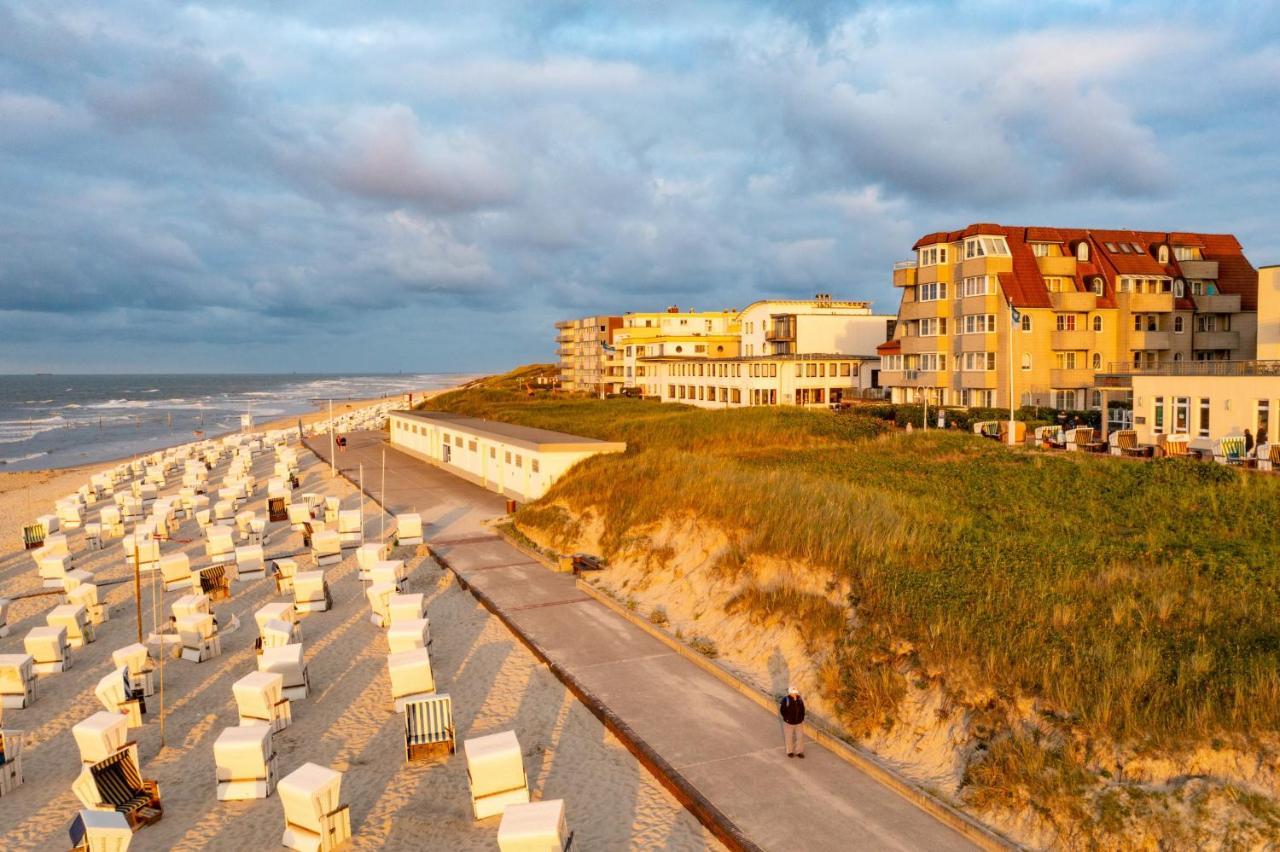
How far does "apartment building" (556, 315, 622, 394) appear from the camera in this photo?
96.2m

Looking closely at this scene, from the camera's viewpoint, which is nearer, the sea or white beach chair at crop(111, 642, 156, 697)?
white beach chair at crop(111, 642, 156, 697)

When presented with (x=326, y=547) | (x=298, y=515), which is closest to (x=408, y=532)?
(x=326, y=547)

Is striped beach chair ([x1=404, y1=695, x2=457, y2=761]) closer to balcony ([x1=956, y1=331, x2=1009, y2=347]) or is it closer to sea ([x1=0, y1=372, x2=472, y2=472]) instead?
balcony ([x1=956, y1=331, x2=1009, y2=347])

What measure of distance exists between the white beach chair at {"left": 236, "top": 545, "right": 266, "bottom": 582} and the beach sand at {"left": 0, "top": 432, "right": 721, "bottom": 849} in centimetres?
278

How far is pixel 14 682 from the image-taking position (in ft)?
49.8

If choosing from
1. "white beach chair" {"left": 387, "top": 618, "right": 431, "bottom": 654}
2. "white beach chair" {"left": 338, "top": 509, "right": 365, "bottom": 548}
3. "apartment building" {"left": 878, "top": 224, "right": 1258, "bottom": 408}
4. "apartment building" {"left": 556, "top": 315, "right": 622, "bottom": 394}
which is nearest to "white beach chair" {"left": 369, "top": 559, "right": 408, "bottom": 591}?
"white beach chair" {"left": 387, "top": 618, "right": 431, "bottom": 654}

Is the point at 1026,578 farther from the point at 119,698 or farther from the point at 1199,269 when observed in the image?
the point at 1199,269

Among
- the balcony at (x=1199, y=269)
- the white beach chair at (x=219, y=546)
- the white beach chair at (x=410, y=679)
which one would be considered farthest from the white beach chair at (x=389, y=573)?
the balcony at (x=1199, y=269)

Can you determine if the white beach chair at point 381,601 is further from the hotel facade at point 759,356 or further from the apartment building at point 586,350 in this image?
the apartment building at point 586,350

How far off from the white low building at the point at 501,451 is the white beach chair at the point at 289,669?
650 inches

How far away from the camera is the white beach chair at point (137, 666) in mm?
14992

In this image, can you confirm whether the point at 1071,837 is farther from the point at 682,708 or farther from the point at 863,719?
the point at 682,708

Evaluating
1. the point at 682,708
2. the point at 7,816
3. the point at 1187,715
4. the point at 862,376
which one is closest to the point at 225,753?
the point at 7,816

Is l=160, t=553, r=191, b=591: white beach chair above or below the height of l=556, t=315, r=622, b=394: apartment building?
below
